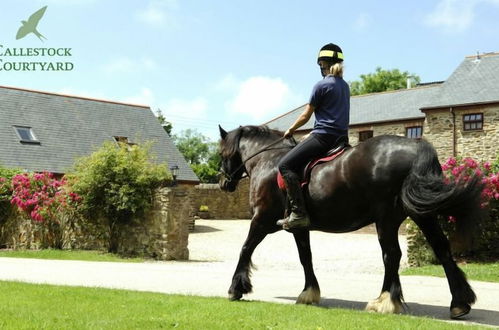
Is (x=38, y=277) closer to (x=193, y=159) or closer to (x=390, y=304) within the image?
(x=390, y=304)

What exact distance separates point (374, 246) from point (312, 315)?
1565 cm

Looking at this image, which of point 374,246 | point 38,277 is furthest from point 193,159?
point 38,277

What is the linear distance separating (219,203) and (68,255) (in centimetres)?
2097

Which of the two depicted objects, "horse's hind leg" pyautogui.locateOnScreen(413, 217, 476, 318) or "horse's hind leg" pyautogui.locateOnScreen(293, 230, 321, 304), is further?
"horse's hind leg" pyautogui.locateOnScreen(293, 230, 321, 304)

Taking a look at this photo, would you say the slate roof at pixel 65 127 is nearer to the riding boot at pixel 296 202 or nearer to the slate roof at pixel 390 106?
the slate roof at pixel 390 106

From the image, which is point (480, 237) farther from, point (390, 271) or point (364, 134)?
point (364, 134)

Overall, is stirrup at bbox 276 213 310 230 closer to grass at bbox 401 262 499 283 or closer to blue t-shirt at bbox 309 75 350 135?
blue t-shirt at bbox 309 75 350 135

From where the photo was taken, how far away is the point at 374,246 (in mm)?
21031

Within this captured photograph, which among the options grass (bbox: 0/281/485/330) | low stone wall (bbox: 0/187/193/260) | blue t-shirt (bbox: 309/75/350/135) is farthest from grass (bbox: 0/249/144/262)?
blue t-shirt (bbox: 309/75/350/135)

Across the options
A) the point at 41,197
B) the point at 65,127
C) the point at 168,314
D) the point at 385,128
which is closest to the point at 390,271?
the point at 168,314

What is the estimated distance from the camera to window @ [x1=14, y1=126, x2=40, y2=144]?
28266mm

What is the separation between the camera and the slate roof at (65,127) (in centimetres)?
2757

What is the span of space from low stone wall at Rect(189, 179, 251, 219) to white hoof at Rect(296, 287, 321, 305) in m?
29.0

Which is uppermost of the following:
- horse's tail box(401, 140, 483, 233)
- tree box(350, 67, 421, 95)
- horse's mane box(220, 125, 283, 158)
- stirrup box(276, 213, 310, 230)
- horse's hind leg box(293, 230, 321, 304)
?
tree box(350, 67, 421, 95)
